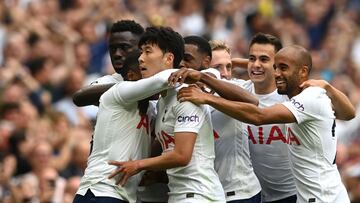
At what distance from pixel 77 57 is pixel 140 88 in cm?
829

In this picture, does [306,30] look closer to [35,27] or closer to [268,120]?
[35,27]

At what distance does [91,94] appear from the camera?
11125mm

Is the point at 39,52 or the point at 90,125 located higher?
the point at 39,52

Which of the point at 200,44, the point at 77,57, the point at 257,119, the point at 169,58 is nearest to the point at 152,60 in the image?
the point at 169,58

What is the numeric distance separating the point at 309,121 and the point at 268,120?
378 mm

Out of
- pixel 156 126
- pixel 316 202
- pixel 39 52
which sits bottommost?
pixel 316 202

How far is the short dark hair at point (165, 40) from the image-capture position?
1052 cm

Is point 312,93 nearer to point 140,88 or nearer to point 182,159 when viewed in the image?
point 182,159

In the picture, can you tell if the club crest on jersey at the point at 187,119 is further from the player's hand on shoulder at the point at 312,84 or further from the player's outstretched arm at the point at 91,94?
the player's hand on shoulder at the point at 312,84

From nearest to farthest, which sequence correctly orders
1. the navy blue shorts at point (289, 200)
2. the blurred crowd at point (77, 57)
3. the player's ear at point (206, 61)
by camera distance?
the player's ear at point (206, 61), the navy blue shorts at point (289, 200), the blurred crowd at point (77, 57)

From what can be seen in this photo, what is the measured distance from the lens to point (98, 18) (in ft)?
64.2

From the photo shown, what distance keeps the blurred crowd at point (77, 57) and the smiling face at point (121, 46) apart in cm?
229

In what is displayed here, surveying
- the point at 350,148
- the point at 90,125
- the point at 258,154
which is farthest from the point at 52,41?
the point at 258,154

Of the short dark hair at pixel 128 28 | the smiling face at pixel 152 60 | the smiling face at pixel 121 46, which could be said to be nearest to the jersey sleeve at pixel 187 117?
the smiling face at pixel 152 60
